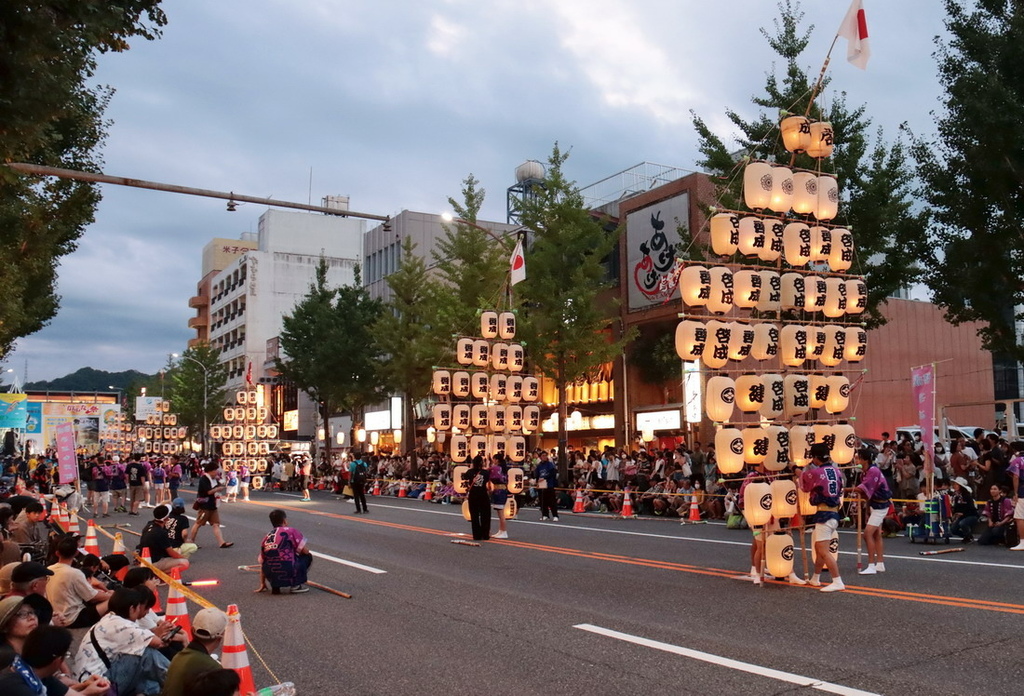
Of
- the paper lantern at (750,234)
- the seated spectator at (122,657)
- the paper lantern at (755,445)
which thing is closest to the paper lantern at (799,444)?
the paper lantern at (755,445)

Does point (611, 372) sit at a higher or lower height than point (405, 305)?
lower

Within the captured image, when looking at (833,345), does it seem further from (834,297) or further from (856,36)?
(856,36)

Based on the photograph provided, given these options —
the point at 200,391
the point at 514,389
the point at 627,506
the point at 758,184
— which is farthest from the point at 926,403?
the point at 200,391

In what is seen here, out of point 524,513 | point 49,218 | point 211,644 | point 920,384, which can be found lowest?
point 524,513

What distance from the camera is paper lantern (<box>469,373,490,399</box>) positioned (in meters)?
Answer: 26.0

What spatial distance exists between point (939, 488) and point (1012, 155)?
27.7ft

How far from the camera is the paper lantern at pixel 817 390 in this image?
14.5 metres

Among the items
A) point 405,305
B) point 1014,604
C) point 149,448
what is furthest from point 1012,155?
point 149,448

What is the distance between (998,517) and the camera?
54.5ft

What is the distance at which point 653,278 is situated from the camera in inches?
1417

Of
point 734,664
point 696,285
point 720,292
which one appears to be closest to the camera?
point 734,664

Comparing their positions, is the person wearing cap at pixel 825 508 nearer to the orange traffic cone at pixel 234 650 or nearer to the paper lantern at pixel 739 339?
the paper lantern at pixel 739 339

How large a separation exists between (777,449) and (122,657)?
10.2 meters

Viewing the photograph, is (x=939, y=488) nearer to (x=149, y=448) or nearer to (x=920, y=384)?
(x=920, y=384)
